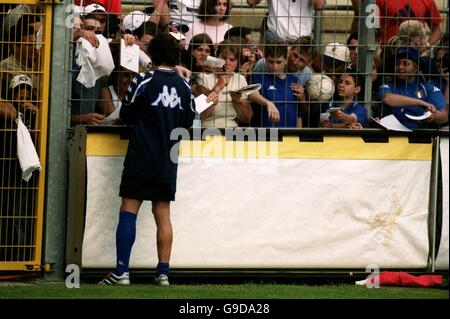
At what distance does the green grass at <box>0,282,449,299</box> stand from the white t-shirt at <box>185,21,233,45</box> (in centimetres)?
221

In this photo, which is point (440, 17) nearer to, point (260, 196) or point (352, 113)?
point (352, 113)

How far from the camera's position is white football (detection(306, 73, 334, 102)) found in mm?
11461

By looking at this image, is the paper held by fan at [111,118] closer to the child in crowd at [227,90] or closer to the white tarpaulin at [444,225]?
the child in crowd at [227,90]

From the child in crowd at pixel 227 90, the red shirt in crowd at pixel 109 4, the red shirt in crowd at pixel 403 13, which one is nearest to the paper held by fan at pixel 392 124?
the red shirt in crowd at pixel 403 13

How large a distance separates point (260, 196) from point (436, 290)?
1.68 meters

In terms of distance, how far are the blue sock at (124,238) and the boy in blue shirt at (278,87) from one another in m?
1.55

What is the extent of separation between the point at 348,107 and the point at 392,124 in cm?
41

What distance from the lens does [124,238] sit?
10.7m

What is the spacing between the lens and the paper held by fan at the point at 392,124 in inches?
449

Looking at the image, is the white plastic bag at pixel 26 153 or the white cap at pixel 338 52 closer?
the white plastic bag at pixel 26 153

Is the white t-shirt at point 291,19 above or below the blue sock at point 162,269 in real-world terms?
above

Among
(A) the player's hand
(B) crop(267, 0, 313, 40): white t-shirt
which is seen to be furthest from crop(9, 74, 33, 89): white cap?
(B) crop(267, 0, 313, 40): white t-shirt

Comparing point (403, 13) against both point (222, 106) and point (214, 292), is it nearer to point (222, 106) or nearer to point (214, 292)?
point (222, 106)

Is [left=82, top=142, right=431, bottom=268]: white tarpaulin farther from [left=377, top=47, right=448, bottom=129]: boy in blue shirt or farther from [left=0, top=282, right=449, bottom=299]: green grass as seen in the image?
[left=377, top=47, right=448, bottom=129]: boy in blue shirt
